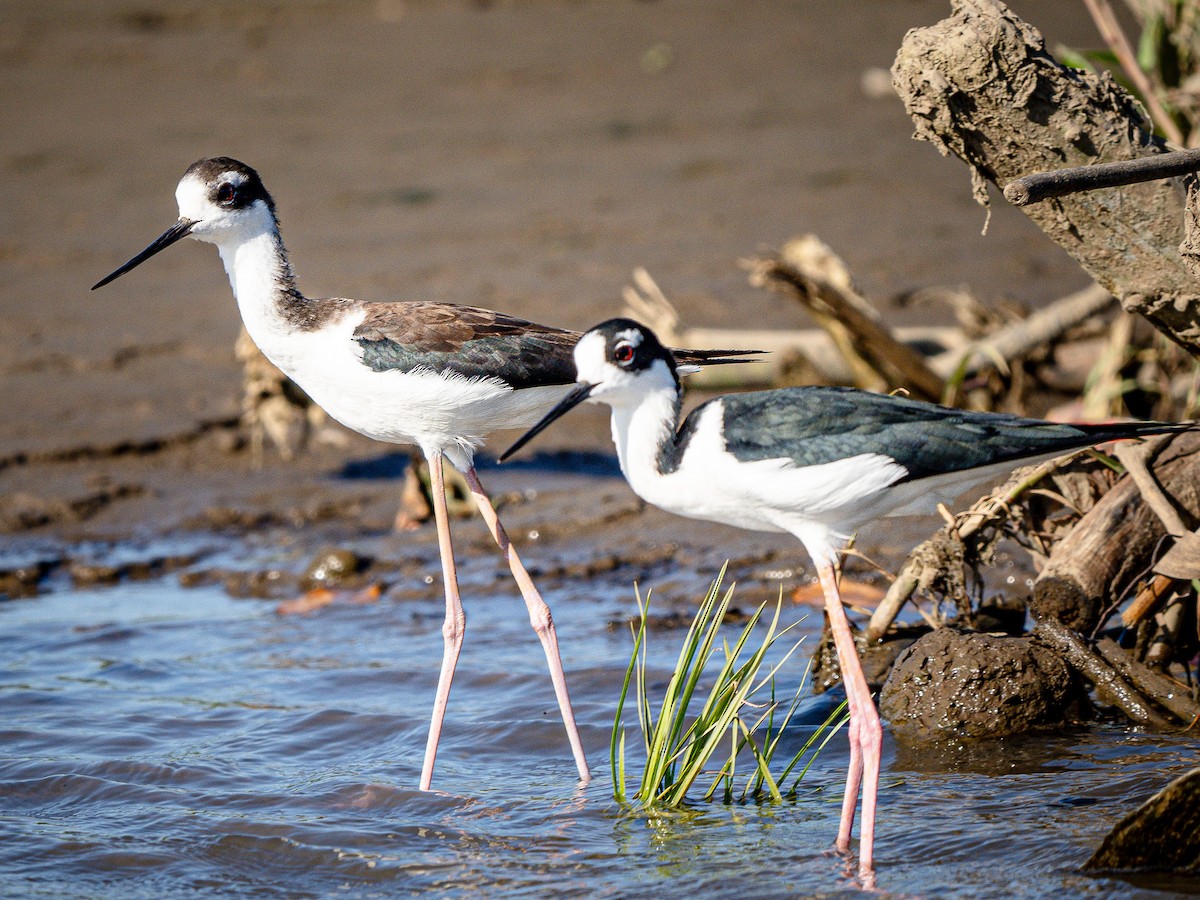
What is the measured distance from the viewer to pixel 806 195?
37.7 ft

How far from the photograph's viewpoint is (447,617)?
5.26 meters

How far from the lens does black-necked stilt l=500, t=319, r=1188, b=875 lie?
383 centimetres

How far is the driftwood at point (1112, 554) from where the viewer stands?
482cm

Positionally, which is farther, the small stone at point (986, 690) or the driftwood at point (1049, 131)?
the small stone at point (986, 690)

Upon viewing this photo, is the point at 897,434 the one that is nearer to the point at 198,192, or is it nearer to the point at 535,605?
the point at 535,605

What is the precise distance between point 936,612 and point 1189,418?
173cm

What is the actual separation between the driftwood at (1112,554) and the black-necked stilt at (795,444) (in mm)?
1047

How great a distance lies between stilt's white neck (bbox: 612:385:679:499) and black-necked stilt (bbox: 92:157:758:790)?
971 millimetres

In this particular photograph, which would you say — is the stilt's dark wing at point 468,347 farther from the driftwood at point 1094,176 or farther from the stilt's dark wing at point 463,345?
the driftwood at point 1094,176

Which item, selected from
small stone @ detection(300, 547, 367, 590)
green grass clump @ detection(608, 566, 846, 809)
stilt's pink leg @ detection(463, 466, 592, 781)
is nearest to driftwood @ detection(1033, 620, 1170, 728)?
green grass clump @ detection(608, 566, 846, 809)

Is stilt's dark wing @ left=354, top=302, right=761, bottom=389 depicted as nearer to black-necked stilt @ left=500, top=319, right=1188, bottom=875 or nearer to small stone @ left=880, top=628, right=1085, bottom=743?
black-necked stilt @ left=500, top=319, right=1188, bottom=875

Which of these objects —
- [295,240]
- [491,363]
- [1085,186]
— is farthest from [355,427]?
[295,240]

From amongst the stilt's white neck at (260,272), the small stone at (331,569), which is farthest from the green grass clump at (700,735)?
the small stone at (331,569)

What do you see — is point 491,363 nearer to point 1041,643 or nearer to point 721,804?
point 721,804
